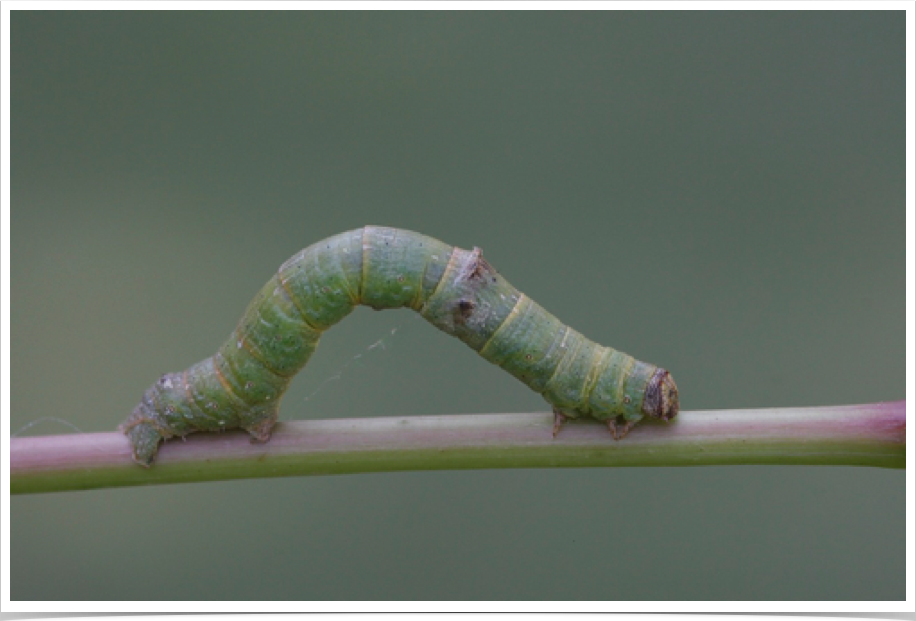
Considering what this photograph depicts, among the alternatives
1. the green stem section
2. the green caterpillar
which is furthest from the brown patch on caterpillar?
the green stem section

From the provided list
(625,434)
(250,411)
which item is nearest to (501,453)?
(625,434)

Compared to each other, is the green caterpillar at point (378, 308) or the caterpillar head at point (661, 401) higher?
the green caterpillar at point (378, 308)

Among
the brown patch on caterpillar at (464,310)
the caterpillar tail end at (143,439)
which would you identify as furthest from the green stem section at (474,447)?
the brown patch on caterpillar at (464,310)

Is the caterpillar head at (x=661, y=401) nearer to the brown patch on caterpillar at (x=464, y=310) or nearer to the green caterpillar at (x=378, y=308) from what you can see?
the green caterpillar at (x=378, y=308)

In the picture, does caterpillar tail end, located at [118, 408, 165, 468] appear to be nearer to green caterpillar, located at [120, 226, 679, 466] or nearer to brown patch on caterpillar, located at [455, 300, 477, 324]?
green caterpillar, located at [120, 226, 679, 466]

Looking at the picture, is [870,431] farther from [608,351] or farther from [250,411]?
[250,411]

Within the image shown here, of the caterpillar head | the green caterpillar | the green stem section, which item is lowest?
the green stem section

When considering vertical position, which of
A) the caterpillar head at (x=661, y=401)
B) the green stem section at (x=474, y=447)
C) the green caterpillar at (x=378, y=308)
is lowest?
the green stem section at (x=474, y=447)
